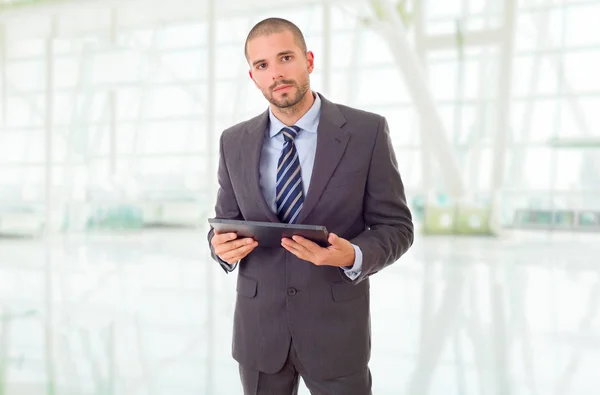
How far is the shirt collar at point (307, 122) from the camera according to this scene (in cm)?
200

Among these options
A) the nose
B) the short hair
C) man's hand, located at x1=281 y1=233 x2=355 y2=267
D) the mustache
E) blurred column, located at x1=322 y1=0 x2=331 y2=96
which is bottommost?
man's hand, located at x1=281 y1=233 x2=355 y2=267

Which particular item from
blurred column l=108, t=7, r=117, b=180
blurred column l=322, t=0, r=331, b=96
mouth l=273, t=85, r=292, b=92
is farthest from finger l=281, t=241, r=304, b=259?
blurred column l=108, t=7, r=117, b=180

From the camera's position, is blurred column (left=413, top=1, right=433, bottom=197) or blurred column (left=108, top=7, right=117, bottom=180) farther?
blurred column (left=108, top=7, right=117, bottom=180)

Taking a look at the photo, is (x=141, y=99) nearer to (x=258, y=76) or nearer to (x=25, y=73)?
(x=25, y=73)

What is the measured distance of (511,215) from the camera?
24484 mm

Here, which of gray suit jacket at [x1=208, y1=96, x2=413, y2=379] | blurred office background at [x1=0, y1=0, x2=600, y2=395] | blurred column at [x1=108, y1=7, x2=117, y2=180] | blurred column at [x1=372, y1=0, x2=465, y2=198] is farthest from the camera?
blurred column at [x1=108, y1=7, x2=117, y2=180]

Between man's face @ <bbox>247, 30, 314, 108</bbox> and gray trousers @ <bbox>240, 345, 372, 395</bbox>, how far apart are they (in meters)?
0.85

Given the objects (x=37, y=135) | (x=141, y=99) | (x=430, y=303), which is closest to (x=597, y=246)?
(x=430, y=303)

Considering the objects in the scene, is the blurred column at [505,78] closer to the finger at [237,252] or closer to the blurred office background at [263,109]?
the blurred office background at [263,109]

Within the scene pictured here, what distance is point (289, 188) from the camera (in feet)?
6.41

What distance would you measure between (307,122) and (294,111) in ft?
0.22

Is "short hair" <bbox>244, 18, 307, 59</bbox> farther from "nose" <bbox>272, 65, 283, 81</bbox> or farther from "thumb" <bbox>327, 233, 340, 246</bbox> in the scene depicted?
"thumb" <bbox>327, 233, 340, 246</bbox>

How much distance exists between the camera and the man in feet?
6.17

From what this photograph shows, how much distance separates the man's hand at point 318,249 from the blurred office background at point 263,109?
1.77m
